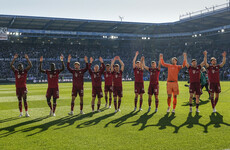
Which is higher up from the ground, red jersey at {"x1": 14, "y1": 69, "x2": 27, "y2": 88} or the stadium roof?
the stadium roof

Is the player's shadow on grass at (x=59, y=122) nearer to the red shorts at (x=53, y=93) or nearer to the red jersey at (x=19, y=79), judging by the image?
the red shorts at (x=53, y=93)

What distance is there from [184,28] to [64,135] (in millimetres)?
56905

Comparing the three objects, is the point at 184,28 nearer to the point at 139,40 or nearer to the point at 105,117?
the point at 139,40

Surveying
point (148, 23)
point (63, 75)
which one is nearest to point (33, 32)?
point (63, 75)

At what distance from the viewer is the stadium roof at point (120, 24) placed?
152 ft

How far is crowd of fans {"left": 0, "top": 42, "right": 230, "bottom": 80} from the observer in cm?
4873

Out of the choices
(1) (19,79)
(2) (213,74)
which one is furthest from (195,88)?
(1) (19,79)

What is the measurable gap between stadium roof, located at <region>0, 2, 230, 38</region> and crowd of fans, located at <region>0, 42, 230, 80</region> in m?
4.88

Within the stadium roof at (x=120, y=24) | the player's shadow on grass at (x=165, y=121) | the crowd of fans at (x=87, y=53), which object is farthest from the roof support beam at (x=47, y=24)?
the player's shadow on grass at (x=165, y=121)

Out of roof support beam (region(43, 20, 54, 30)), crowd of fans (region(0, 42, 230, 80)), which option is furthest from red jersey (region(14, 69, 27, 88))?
roof support beam (region(43, 20, 54, 30))

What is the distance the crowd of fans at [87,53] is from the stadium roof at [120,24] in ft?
16.0

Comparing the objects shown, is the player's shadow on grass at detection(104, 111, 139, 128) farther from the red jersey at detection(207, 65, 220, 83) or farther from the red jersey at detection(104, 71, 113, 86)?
the red jersey at detection(207, 65, 220, 83)

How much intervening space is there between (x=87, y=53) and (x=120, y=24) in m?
10.9

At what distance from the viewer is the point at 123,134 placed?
23.5 feet
